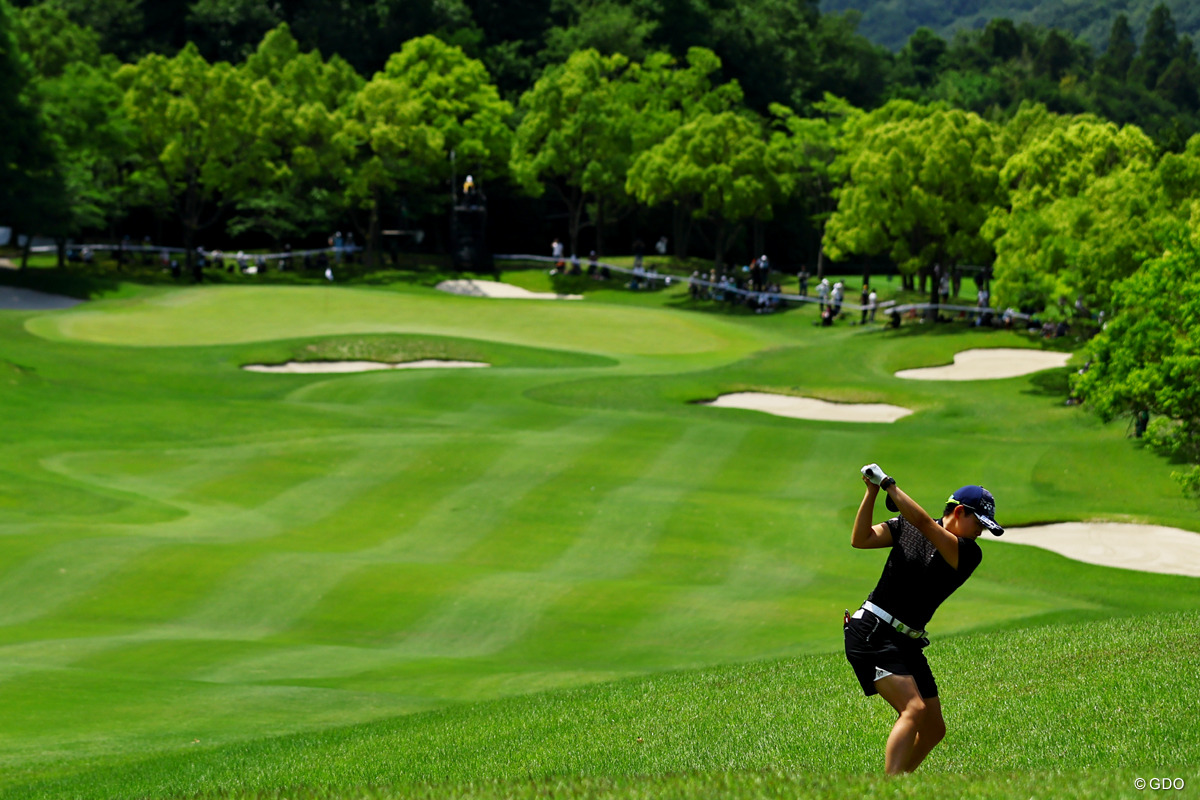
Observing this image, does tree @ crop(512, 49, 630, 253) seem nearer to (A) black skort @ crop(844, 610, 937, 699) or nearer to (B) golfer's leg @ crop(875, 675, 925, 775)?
(A) black skort @ crop(844, 610, 937, 699)

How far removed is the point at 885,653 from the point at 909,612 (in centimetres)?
34

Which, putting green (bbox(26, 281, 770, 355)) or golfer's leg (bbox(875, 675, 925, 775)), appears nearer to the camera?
golfer's leg (bbox(875, 675, 925, 775))

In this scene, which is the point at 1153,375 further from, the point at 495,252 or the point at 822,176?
the point at 495,252

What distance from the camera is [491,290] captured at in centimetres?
7744

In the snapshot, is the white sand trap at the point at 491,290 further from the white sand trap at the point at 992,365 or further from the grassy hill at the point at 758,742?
the grassy hill at the point at 758,742

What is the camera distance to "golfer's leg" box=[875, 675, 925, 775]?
9.47 meters

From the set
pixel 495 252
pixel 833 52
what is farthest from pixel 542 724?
pixel 833 52

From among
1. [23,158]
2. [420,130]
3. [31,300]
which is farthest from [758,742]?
[420,130]

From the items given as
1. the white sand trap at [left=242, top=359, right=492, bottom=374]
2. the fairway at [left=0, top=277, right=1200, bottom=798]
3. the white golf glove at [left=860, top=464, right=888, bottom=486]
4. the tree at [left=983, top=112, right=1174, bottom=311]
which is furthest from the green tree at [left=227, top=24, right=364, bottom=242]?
the white golf glove at [left=860, top=464, right=888, bottom=486]

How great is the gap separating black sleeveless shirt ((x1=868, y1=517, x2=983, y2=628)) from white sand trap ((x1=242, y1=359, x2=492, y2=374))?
135 ft

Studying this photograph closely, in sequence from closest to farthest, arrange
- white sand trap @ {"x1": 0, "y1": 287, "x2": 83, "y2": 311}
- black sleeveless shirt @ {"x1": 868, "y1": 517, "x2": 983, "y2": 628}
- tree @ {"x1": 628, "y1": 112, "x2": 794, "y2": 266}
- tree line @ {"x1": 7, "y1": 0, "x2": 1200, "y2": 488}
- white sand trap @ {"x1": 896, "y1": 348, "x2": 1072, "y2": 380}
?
black sleeveless shirt @ {"x1": 868, "y1": 517, "x2": 983, "y2": 628}
tree line @ {"x1": 7, "y1": 0, "x2": 1200, "y2": 488}
white sand trap @ {"x1": 896, "y1": 348, "x2": 1072, "y2": 380}
white sand trap @ {"x1": 0, "y1": 287, "x2": 83, "y2": 311}
tree @ {"x1": 628, "y1": 112, "x2": 794, "y2": 266}

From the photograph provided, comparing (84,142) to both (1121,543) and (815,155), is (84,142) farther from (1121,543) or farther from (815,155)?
(1121,543)

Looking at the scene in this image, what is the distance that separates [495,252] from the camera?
314 ft

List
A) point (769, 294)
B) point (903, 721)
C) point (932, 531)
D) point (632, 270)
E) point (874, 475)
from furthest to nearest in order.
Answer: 1. point (632, 270)
2. point (769, 294)
3. point (903, 721)
4. point (932, 531)
5. point (874, 475)
